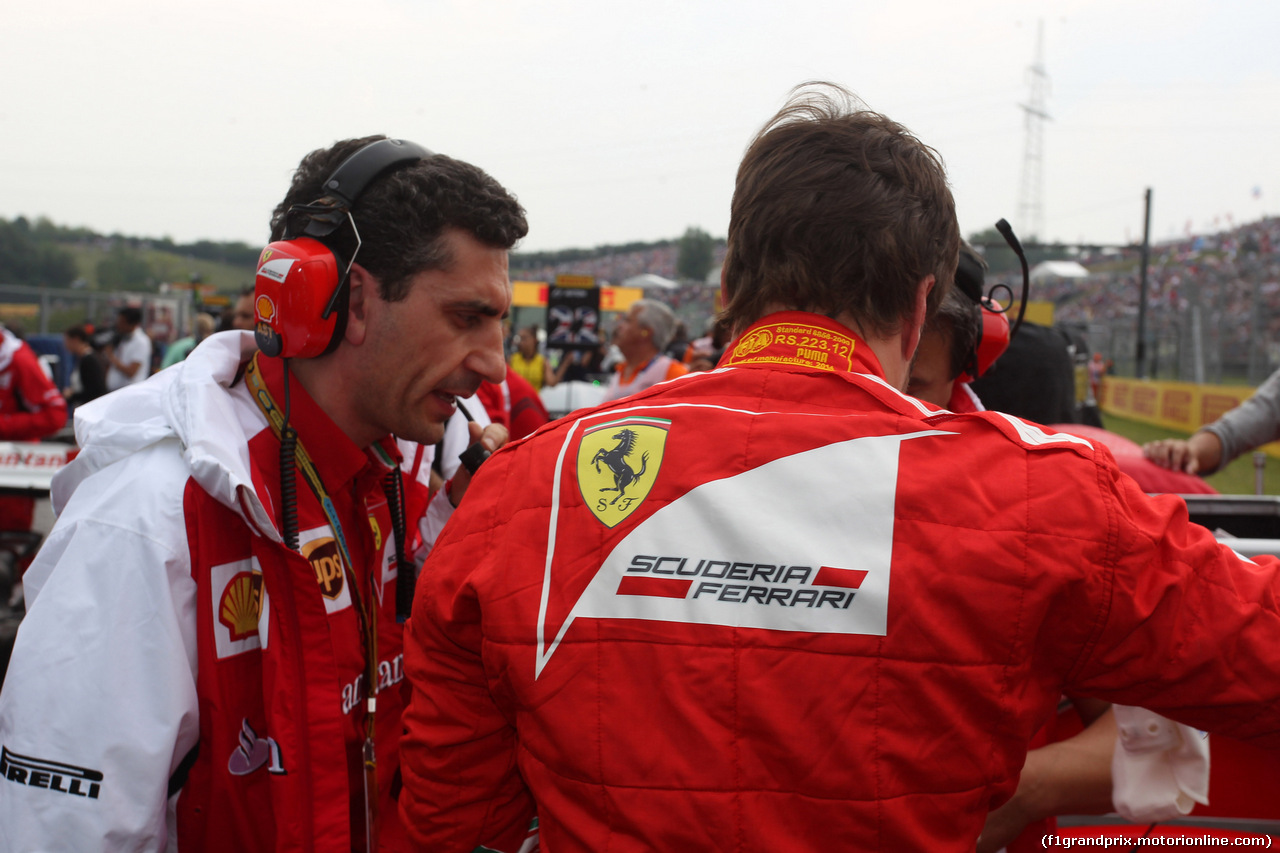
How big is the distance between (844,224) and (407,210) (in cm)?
90

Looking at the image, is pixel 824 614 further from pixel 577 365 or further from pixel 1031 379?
pixel 577 365

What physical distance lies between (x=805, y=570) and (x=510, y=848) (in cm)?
66

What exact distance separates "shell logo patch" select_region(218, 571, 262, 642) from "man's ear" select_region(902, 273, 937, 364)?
1.17 meters

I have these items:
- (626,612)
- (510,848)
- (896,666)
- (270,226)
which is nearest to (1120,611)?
(896,666)

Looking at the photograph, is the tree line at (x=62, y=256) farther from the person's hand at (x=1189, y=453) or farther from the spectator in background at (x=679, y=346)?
the person's hand at (x=1189, y=453)

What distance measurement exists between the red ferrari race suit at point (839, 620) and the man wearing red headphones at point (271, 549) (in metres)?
0.63

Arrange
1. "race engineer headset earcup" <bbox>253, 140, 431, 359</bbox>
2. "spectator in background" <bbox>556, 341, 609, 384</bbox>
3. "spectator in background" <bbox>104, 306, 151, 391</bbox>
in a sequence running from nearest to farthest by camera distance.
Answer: "race engineer headset earcup" <bbox>253, 140, 431, 359</bbox> → "spectator in background" <bbox>104, 306, 151, 391</bbox> → "spectator in background" <bbox>556, 341, 609, 384</bbox>

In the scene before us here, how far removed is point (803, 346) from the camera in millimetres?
1143

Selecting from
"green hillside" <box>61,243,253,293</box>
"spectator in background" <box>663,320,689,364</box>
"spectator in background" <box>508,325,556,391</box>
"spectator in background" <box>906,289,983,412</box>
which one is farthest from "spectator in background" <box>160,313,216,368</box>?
"green hillside" <box>61,243,253,293</box>

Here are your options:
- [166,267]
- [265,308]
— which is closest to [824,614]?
[265,308]

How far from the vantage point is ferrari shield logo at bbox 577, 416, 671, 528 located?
1.01 metres

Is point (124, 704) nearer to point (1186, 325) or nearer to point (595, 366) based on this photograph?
point (595, 366)

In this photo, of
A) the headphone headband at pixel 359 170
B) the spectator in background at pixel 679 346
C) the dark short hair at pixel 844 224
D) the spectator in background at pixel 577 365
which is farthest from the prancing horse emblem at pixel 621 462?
the spectator in background at pixel 577 365

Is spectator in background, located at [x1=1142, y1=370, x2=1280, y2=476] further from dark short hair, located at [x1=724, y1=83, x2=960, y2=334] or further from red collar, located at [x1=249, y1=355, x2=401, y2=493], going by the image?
red collar, located at [x1=249, y1=355, x2=401, y2=493]
